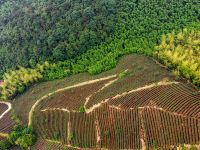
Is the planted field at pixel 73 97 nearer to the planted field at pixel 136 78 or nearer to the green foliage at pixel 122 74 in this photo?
the planted field at pixel 136 78

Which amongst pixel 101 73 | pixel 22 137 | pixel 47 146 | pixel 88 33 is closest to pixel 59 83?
pixel 101 73

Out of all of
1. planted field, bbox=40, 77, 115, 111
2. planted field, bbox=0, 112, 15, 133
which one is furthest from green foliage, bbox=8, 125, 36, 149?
planted field, bbox=40, 77, 115, 111

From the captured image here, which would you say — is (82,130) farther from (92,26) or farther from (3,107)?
(92,26)

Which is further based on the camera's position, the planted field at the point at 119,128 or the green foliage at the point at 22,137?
the green foliage at the point at 22,137

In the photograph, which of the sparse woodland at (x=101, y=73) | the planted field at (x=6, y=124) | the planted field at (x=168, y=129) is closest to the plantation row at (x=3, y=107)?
the sparse woodland at (x=101, y=73)

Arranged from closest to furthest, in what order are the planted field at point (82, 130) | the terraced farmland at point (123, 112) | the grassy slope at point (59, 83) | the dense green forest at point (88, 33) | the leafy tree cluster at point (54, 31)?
the terraced farmland at point (123, 112) → the planted field at point (82, 130) → the grassy slope at point (59, 83) → the dense green forest at point (88, 33) → the leafy tree cluster at point (54, 31)

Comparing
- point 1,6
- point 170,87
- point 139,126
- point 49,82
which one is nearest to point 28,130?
point 49,82

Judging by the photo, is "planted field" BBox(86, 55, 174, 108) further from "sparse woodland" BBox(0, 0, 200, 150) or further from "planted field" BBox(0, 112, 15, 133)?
"planted field" BBox(0, 112, 15, 133)

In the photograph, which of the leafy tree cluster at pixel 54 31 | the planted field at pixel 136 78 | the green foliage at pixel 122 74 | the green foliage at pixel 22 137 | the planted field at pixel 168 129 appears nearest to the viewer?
the planted field at pixel 168 129
